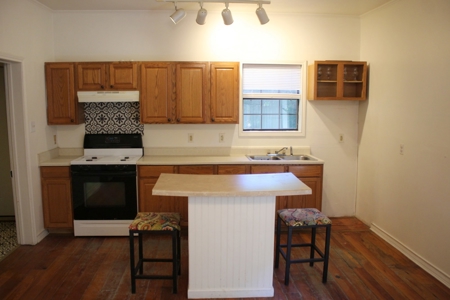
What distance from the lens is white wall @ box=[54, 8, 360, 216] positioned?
415 centimetres

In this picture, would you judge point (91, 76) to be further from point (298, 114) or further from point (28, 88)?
point (298, 114)

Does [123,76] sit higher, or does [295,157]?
[123,76]

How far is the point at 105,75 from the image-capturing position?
3.94 m

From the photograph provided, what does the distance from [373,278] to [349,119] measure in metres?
2.22

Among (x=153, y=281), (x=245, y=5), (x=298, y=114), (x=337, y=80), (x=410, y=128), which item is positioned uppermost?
(x=245, y=5)

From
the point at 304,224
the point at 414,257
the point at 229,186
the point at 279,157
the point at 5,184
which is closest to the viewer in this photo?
the point at 229,186

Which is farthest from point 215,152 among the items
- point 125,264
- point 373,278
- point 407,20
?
point 407,20

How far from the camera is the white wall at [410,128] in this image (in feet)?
9.71

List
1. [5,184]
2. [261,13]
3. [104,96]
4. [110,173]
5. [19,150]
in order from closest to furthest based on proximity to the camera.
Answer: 1. [261,13]
2. [19,150]
3. [110,173]
4. [104,96]
5. [5,184]

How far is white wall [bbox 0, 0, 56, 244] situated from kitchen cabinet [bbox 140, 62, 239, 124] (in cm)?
120

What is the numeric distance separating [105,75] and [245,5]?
1.89 metres

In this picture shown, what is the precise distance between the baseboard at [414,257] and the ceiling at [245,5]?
2.71 metres

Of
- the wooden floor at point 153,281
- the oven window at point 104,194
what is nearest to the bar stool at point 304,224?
the wooden floor at point 153,281

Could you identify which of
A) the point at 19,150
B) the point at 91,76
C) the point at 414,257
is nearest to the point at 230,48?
the point at 91,76
